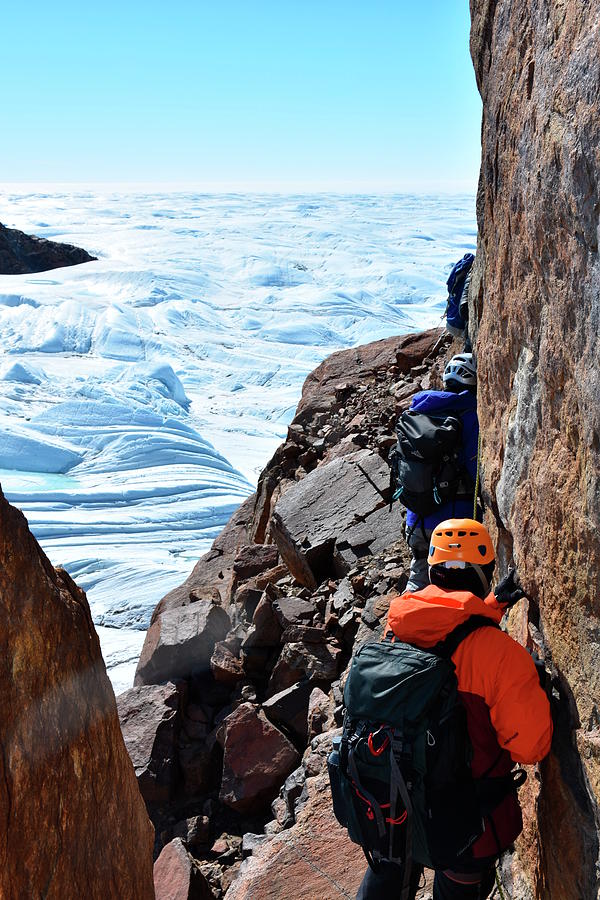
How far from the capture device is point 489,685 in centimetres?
291

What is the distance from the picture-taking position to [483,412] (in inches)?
183

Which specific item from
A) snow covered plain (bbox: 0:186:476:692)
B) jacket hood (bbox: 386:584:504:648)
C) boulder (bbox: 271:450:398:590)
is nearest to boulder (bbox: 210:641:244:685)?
boulder (bbox: 271:450:398:590)

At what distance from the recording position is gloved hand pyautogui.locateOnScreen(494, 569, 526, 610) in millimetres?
3373

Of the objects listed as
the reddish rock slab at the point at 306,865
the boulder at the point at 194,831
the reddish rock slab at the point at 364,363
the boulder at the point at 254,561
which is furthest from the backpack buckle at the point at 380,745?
the reddish rock slab at the point at 364,363

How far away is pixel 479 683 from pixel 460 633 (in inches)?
7.5

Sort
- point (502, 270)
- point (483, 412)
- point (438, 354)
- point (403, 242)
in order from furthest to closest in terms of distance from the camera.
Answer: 1. point (403, 242)
2. point (438, 354)
3. point (483, 412)
4. point (502, 270)

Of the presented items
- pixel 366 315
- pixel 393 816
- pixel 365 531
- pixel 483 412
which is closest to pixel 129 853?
pixel 393 816

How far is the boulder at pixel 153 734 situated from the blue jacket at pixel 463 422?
11.2 ft

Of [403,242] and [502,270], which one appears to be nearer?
[502,270]

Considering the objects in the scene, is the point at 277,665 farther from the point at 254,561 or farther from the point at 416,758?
the point at 416,758

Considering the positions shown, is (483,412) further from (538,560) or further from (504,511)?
(538,560)

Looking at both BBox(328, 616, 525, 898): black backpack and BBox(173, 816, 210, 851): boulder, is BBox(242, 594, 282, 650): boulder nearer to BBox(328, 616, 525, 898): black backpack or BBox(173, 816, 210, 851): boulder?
BBox(173, 816, 210, 851): boulder

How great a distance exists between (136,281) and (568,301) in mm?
58161

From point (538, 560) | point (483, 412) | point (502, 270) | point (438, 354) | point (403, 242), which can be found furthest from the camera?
point (403, 242)
